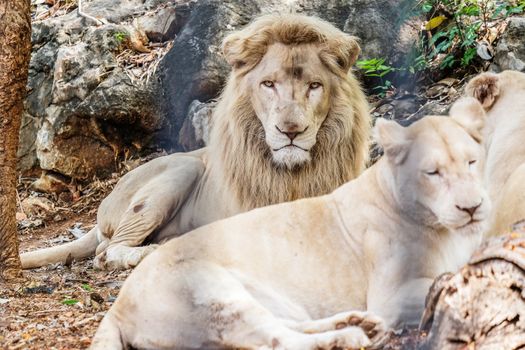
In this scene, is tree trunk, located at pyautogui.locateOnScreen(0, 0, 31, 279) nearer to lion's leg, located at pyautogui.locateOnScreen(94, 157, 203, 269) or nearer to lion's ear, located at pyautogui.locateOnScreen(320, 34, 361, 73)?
lion's leg, located at pyautogui.locateOnScreen(94, 157, 203, 269)

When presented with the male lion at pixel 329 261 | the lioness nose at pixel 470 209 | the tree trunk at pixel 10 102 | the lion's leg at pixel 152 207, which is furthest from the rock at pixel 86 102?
the lioness nose at pixel 470 209

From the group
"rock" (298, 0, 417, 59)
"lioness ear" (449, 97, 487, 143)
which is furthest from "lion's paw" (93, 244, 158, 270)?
"lioness ear" (449, 97, 487, 143)

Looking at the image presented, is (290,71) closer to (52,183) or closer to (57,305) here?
(57,305)

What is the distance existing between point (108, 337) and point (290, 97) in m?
1.83

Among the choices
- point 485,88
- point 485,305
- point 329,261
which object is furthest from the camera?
point 485,88

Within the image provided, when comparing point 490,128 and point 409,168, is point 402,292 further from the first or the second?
point 490,128

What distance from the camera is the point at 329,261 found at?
2.94 m

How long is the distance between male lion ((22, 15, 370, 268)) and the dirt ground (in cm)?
49

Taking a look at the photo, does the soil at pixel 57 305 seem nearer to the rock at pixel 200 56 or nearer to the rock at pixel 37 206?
the rock at pixel 200 56

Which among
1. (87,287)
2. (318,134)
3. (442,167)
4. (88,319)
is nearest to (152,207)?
(87,287)

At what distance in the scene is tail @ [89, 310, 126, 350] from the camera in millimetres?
2777

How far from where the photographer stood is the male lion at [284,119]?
4344 millimetres

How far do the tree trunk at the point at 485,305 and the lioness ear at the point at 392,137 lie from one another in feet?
1.51

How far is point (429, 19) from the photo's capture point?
298 cm
